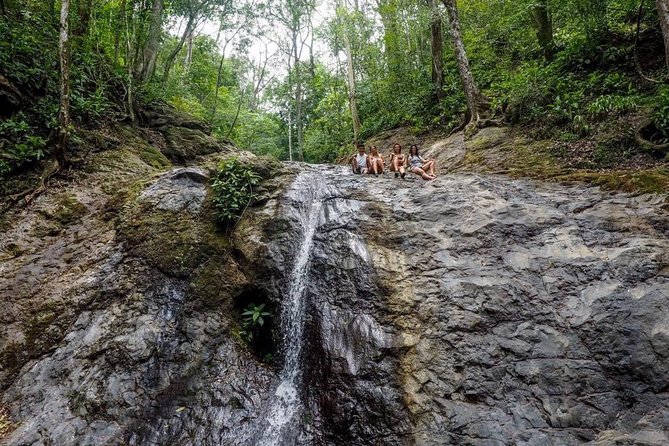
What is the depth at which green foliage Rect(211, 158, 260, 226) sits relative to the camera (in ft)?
25.4

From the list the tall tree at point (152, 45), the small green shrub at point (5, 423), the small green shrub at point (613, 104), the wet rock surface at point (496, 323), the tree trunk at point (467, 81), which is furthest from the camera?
the tall tree at point (152, 45)

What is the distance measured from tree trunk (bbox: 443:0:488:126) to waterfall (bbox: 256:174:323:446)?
6.66 m

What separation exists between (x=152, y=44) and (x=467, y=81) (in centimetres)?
1108

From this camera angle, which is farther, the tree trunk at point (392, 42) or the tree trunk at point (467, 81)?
the tree trunk at point (392, 42)

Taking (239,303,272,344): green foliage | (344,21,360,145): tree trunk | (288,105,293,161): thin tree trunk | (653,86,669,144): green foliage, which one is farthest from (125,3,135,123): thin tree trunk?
(288,105,293,161): thin tree trunk

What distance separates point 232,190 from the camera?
26.4 feet

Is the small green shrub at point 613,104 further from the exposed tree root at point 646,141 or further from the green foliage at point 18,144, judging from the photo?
the green foliage at point 18,144

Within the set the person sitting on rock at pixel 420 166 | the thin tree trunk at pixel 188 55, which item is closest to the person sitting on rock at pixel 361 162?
the person sitting on rock at pixel 420 166

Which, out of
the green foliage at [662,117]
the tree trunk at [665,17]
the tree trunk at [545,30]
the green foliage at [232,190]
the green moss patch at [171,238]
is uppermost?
the tree trunk at [545,30]

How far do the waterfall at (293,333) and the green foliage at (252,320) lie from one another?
0.35 metres

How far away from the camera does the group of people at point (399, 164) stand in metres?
10.2

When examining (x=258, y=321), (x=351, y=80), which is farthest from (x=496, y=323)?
(x=351, y=80)

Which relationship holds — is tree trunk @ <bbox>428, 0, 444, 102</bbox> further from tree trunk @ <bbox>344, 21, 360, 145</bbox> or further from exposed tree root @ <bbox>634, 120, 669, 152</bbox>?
exposed tree root @ <bbox>634, 120, 669, 152</bbox>

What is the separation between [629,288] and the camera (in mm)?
4762
